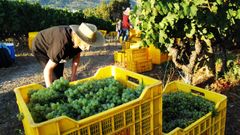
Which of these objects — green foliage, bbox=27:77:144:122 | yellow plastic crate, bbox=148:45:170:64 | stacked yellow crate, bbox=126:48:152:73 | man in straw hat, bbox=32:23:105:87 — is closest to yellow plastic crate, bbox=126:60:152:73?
stacked yellow crate, bbox=126:48:152:73

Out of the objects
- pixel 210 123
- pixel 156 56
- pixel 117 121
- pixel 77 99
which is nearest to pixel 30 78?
pixel 156 56

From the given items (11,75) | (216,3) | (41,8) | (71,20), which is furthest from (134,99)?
(71,20)

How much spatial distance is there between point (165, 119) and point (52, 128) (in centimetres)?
189

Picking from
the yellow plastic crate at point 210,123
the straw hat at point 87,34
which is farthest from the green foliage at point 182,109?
the straw hat at point 87,34

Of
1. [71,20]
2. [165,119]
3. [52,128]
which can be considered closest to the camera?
[52,128]

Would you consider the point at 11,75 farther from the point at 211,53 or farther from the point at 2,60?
the point at 211,53

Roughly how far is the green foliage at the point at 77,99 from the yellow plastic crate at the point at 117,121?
0.10 m

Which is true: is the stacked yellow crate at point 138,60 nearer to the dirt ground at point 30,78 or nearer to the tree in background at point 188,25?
the dirt ground at point 30,78

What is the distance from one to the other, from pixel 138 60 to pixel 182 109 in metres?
4.56

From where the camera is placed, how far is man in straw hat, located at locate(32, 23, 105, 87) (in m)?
3.80

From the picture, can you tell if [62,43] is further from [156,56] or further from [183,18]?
[156,56]

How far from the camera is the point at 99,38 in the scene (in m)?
4.14

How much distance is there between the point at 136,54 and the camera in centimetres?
819

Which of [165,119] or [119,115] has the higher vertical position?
[119,115]
